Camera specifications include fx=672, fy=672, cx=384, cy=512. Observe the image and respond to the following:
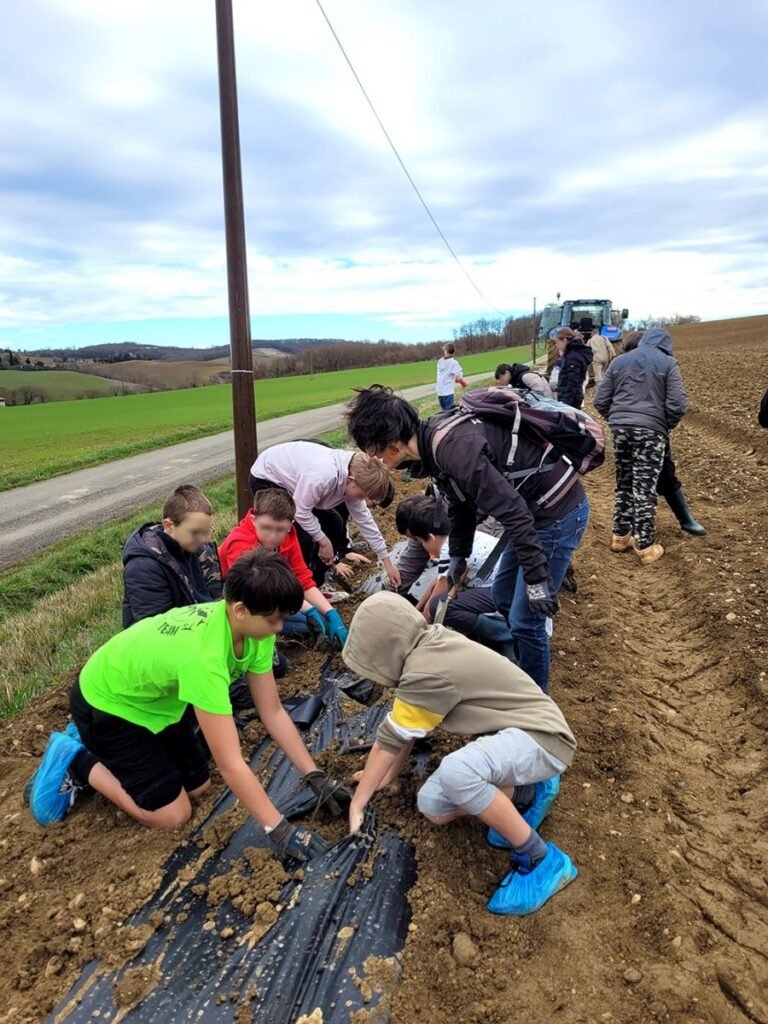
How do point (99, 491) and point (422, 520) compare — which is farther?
point (99, 491)

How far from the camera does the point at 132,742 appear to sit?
9.04 ft

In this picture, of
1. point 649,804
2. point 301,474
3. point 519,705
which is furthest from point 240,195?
point 649,804

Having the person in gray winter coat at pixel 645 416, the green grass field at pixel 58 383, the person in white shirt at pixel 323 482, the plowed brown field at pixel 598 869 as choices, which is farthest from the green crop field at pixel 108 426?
the plowed brown field at pixel 598 869

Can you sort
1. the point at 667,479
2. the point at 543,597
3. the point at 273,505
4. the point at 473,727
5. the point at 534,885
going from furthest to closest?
the point at 667,479
the point at 273,505
the point at 543,597
the point at 473,727
the point at 534,885

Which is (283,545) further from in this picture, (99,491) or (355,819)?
(99,491)

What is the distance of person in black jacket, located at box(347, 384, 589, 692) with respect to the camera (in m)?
2.67

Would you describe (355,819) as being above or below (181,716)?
below

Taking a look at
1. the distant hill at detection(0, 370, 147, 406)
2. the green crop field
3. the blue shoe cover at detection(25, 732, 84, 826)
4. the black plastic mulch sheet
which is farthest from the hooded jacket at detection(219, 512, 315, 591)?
the distant hill at detection(0, 370, 147, 406)

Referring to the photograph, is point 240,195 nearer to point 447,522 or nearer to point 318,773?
point 447,522

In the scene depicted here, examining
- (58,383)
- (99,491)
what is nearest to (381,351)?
(58,383)

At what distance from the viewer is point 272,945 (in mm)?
2102

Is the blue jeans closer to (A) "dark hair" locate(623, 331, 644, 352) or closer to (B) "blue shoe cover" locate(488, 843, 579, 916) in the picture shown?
(B) "blue shoe cover" locate(488, 843, 579, 916)

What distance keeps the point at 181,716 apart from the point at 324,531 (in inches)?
107

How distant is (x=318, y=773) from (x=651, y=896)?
50.6 inches
